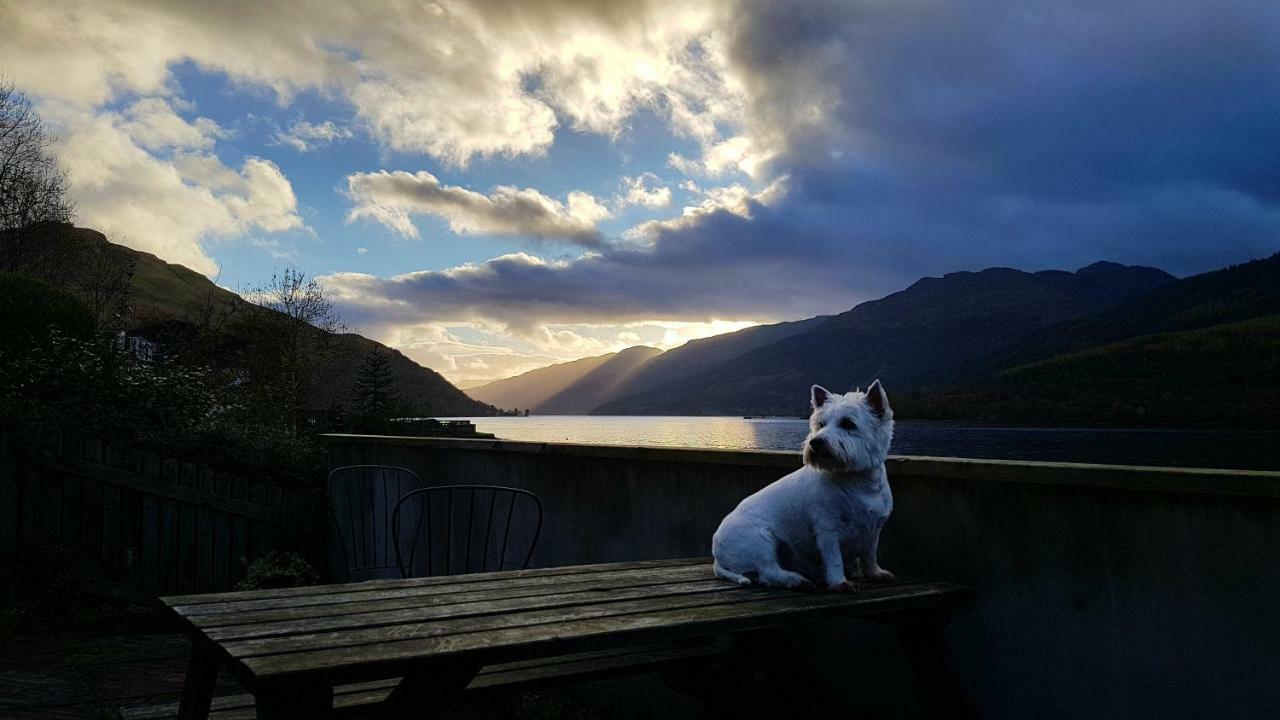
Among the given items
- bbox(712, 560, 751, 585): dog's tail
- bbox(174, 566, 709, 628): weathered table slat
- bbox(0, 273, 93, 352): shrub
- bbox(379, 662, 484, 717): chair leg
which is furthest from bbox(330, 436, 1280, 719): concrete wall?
bbox(0, 273, 93, 352): shrub

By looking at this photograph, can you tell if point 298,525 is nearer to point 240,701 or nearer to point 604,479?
point 604,479

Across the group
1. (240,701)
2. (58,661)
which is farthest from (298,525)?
(240,701)

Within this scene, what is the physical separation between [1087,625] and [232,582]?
27.4 feet

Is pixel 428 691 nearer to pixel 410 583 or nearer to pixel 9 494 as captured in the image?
pixel 410 583

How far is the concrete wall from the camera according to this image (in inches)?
89.3

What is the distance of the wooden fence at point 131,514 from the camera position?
290 inches

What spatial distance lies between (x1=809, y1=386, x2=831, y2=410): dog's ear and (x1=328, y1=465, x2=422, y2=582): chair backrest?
18.0 ft

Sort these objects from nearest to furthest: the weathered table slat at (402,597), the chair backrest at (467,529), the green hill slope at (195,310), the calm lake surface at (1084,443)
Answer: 1. the weathered table slat at (402,597)
2. the chair backrest at (467,529)
3. the calm lake surface at (1084,443)
4. the green hill slope at (195,310)

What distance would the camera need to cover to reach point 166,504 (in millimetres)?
7949

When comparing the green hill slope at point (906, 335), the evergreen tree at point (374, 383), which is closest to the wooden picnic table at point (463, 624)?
the evergreen tree at point (374, 383)

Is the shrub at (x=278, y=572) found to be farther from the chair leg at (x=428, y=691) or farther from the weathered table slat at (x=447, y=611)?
the chair leg at (x=428, y=691)

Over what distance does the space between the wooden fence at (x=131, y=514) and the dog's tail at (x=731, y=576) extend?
6.85 meters

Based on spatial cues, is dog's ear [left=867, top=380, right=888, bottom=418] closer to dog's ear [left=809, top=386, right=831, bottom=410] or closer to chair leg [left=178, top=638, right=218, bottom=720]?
dog's ear [left=809, top=386, right=831, bottom=410]

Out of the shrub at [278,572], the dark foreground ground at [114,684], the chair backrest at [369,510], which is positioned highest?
the chair backrest at [369,510]
